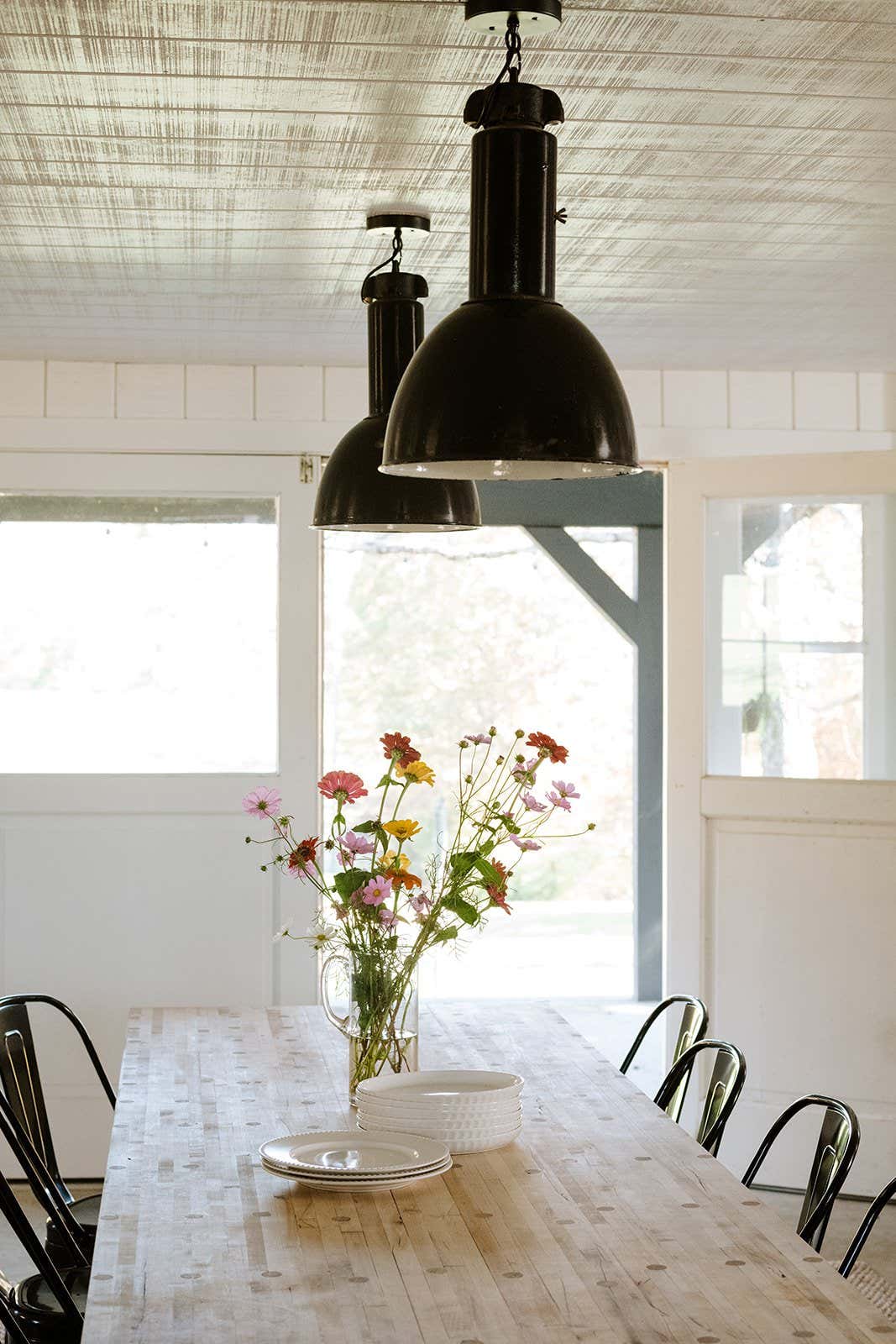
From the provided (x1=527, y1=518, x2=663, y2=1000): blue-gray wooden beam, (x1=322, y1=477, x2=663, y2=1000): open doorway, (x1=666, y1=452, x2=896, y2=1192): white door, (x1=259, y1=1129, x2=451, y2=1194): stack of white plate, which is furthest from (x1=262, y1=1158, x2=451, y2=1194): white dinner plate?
(x1=322, y1=477, x2=663, y2=1000): open doorway

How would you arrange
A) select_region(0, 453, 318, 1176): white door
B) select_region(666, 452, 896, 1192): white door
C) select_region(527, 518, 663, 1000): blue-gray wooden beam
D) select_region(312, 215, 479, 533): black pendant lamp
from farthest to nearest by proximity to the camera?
select_region(527, 518, 663, 1000): blue-gray wooden beam, select_region(0, 453, 318, 1176): white door, select_region(666, 452, 896, 1192): white door, select_region(312, 215, 479, 533): black pendant lamp

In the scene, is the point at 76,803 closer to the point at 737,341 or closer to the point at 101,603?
the point at 101,603

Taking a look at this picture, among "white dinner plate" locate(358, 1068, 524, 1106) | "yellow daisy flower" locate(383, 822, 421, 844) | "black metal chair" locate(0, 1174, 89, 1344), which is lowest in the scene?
"black metal chair" locate(0, 1174, 89, 1344)

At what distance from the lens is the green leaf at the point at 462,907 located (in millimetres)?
2406

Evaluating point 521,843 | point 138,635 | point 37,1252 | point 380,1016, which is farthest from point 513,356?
point 138,635

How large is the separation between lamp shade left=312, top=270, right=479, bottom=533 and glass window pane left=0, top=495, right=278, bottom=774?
1.77 meters

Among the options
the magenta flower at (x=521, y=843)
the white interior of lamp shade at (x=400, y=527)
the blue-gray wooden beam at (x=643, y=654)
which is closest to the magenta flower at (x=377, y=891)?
the magenta flower at (x=521, y=843)

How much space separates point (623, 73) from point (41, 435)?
2.61 m

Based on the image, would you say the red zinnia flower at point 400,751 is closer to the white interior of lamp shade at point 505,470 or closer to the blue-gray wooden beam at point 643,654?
the white interior of lamp shade at point 505,470

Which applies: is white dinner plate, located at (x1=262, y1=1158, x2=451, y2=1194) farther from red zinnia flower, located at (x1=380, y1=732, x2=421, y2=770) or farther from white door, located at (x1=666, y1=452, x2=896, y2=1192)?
white door, located at (x1=666, y1=452, x2=896, y2=1192)

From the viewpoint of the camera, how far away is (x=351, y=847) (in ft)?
8.03

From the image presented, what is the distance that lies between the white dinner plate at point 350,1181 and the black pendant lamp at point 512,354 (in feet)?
2.95

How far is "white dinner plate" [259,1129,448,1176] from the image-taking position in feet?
6.48

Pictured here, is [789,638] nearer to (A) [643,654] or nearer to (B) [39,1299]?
(B) [39,1299]
